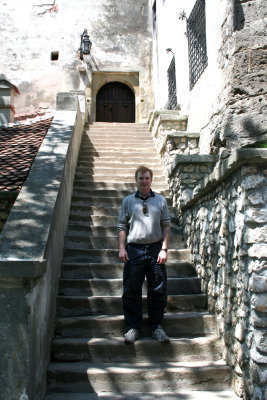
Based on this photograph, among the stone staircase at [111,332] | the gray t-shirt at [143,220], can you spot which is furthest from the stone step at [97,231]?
the gray t-shirt at [143,220]

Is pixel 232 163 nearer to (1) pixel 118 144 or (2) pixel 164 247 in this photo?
(2) pixel 164 247

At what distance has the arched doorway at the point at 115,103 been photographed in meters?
12.7

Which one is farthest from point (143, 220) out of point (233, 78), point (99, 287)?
point (233, 78)

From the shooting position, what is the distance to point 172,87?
377 inches

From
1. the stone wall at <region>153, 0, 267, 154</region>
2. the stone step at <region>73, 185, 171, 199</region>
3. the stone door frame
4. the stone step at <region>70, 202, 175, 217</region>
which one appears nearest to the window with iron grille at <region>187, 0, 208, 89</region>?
the stone wall at <region>153, 0, 267, 154</region>

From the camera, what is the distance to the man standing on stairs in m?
3.22

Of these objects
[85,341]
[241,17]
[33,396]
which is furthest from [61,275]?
[241,17]

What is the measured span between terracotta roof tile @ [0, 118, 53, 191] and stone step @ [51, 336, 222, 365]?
6.96ft

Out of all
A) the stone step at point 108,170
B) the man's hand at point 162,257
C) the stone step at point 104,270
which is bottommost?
the stone step at point 104,270

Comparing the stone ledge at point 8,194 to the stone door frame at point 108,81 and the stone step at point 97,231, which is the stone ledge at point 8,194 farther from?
the stone door frame at point 108,81

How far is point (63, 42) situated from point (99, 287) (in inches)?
422

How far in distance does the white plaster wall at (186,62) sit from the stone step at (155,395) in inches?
147

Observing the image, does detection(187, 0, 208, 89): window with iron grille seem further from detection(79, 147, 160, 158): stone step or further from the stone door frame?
the stone door frame

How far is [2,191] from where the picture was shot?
4.42 meters
